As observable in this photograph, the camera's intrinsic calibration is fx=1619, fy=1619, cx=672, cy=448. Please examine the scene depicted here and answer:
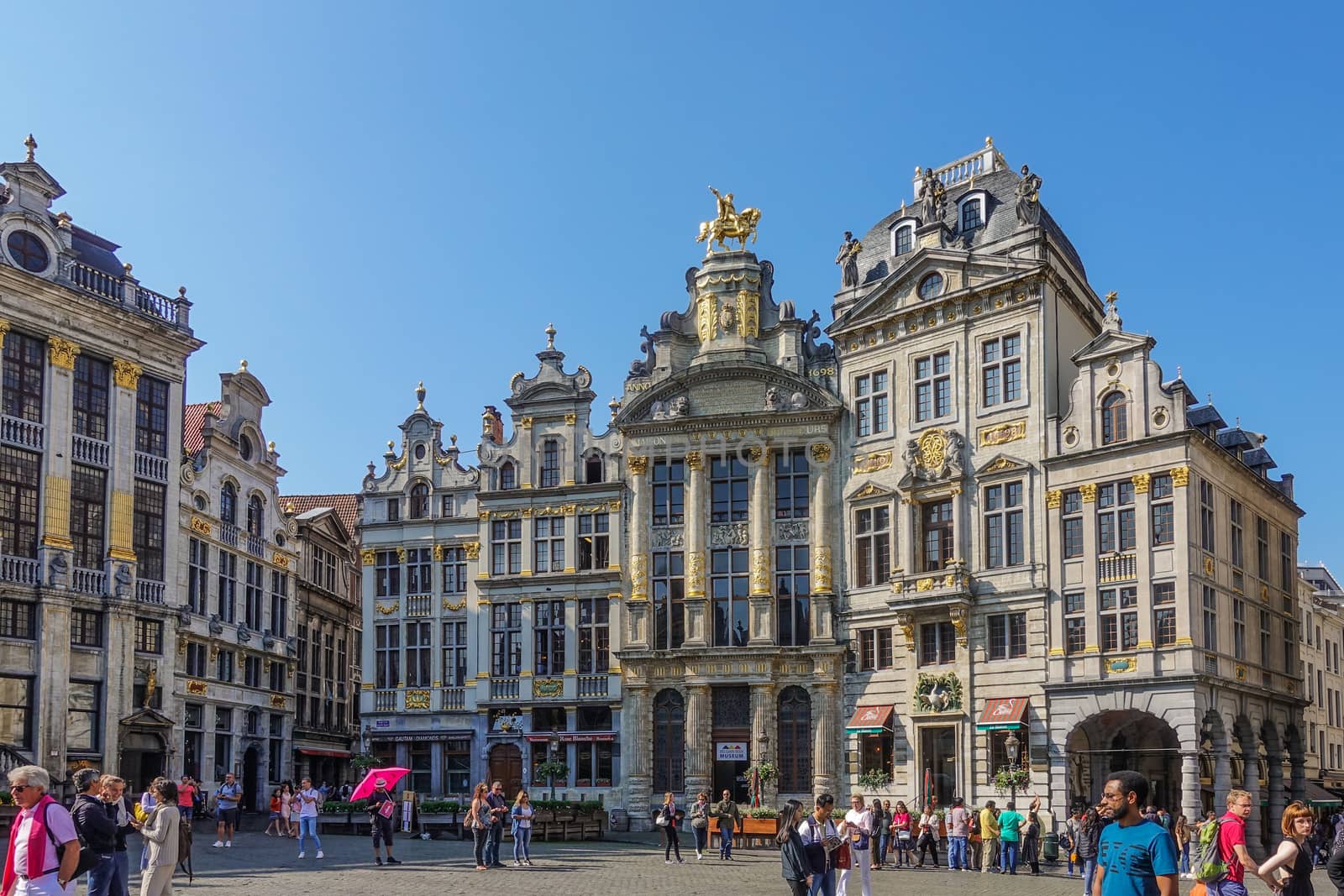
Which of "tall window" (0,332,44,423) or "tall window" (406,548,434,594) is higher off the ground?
"tall window" (0,332,44,423)

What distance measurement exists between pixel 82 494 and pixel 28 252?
7.52 m

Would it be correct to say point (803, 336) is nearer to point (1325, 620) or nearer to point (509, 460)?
point (509, 460)

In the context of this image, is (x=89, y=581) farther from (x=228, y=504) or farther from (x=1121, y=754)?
(x=1121, y=754)

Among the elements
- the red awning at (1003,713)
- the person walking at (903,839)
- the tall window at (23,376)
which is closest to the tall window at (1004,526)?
the red awning at (1003,713)

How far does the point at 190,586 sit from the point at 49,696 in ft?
26.8

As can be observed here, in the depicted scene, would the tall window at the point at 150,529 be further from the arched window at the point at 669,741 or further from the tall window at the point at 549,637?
the arched window at the point at 669,741

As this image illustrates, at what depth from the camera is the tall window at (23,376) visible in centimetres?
4778

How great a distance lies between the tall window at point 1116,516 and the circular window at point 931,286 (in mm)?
Result: 8758

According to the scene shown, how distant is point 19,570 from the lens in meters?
47.4

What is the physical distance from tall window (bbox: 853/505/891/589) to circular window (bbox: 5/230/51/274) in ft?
87.1

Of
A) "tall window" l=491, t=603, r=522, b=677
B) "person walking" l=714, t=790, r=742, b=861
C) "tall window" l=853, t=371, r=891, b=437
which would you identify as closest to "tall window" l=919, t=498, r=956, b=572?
"tall window" l=853, t=371, r=891, b=437

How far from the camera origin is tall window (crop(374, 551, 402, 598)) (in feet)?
192

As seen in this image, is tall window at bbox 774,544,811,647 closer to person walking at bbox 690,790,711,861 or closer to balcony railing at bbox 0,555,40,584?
person walking at bbox 690,790,711,861

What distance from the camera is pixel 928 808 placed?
42438mm
